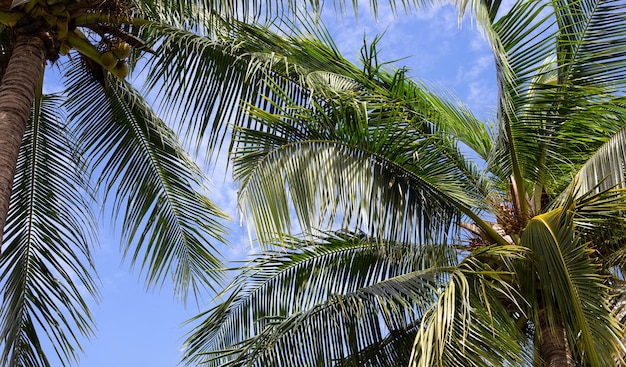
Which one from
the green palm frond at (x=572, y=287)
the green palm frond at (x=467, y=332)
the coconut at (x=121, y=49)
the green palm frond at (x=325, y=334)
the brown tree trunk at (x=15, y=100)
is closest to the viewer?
the brown tree trunk at (x=15, y=100)

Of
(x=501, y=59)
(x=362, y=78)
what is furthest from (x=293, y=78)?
(x=501, y=59)

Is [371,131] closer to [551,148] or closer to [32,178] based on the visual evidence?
[551,148]

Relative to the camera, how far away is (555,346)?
614 centimetres

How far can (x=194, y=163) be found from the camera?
27.1 feet

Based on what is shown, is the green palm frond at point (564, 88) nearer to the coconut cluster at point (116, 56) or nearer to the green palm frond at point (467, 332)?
the green palm frond at point (467, 332)

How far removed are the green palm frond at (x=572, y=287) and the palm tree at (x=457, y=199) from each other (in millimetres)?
11

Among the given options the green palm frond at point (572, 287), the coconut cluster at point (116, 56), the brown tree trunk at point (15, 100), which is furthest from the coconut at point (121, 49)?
the green palm frond at point (572, 287)

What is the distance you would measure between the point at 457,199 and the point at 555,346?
1.39 metres

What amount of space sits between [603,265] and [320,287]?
2710mm

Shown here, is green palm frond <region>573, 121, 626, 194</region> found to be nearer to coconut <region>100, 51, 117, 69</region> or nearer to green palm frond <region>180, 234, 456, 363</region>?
green palm frond <region>180, 234, 456, 363</region>

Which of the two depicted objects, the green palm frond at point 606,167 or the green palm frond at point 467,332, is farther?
the green palm frond at point 606,167

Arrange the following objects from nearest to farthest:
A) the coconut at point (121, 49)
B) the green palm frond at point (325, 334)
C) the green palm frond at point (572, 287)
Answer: the green palm frond at point (572, 287), the coconut at point (121, 49), the green palm frond at point (325, 334)

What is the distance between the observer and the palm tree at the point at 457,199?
595 centimetres

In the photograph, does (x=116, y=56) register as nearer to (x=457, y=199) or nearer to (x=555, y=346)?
(x=457, y=199)
